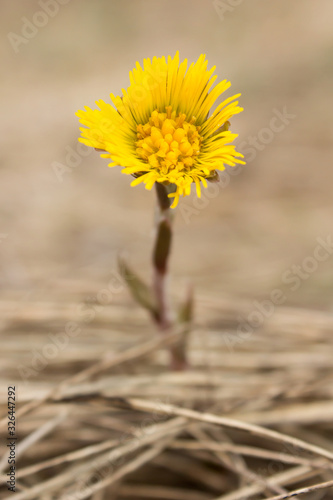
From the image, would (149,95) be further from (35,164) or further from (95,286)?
(35,164)

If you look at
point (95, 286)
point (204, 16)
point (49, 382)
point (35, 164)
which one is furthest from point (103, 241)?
point (204, 16)

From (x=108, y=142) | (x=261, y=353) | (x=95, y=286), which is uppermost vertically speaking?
(x=95, y=286)

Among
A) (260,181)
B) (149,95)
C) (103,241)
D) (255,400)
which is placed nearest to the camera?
(149,95)
